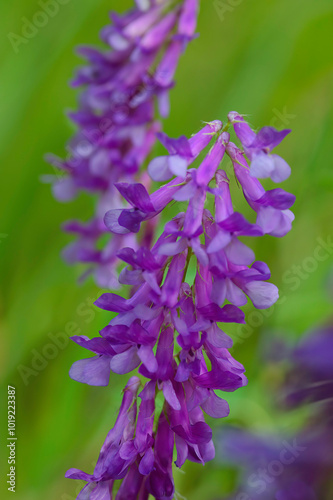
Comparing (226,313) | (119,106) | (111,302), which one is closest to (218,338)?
(226,313)

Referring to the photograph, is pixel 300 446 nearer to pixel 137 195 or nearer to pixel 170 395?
pixel 170 395

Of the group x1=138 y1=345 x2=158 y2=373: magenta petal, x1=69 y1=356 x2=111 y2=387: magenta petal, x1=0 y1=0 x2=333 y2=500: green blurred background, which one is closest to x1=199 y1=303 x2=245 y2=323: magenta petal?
x1=138 y1=345 x2=158 y2=373: magenta petal

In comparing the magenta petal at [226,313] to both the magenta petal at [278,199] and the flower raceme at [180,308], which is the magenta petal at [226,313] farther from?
the magenta petal at [278,199]

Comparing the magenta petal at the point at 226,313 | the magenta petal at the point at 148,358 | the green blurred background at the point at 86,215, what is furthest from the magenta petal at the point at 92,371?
the green blurred background at the point at 86,215

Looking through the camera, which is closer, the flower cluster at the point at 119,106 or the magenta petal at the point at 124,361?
the magenta petal at the point at 124,361

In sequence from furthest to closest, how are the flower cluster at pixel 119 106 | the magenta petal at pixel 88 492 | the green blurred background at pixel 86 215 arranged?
the green blurred background at pixel 86 215
the flower cluster at pixel 119 106
the magenta petal at pixel 88 492

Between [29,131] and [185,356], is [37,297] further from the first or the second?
[185,356]

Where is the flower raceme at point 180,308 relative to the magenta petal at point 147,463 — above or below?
above
